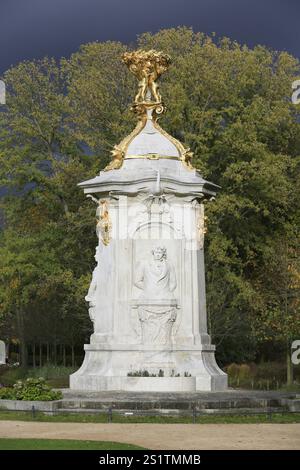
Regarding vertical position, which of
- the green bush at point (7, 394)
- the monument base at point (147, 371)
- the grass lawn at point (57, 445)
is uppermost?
the monument base at point (147, 371)

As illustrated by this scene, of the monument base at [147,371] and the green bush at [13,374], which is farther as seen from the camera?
the green bush at [13,374]

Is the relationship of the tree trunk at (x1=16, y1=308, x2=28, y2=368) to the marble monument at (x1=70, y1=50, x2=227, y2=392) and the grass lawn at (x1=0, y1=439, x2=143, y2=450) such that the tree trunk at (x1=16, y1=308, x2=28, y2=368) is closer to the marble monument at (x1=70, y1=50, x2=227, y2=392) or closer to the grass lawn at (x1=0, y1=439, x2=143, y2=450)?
the marble monument at (x1=70, y1=50, x2=227, y2=392)

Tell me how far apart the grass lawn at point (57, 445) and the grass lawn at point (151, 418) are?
359 centimetres

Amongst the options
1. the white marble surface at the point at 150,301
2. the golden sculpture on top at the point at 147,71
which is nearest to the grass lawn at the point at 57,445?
the white marble surface at the point at 150,301

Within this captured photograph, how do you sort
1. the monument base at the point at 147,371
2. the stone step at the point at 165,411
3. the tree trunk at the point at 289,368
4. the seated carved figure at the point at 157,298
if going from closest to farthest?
1. the stone step at the point at 165,411
2. the monument base at the point at 147,371
3. the seated carved figure at the point at 157,298
4. the tree trunk at the point at 289,368

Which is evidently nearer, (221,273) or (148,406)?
(148,406)

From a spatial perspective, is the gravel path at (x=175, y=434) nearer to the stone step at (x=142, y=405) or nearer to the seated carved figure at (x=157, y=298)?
the stone step at (x=142, y=405)

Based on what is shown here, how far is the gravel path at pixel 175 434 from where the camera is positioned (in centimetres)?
1531

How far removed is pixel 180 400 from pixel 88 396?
2222mm

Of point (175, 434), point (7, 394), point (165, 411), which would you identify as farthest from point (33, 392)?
point (175, 434)
